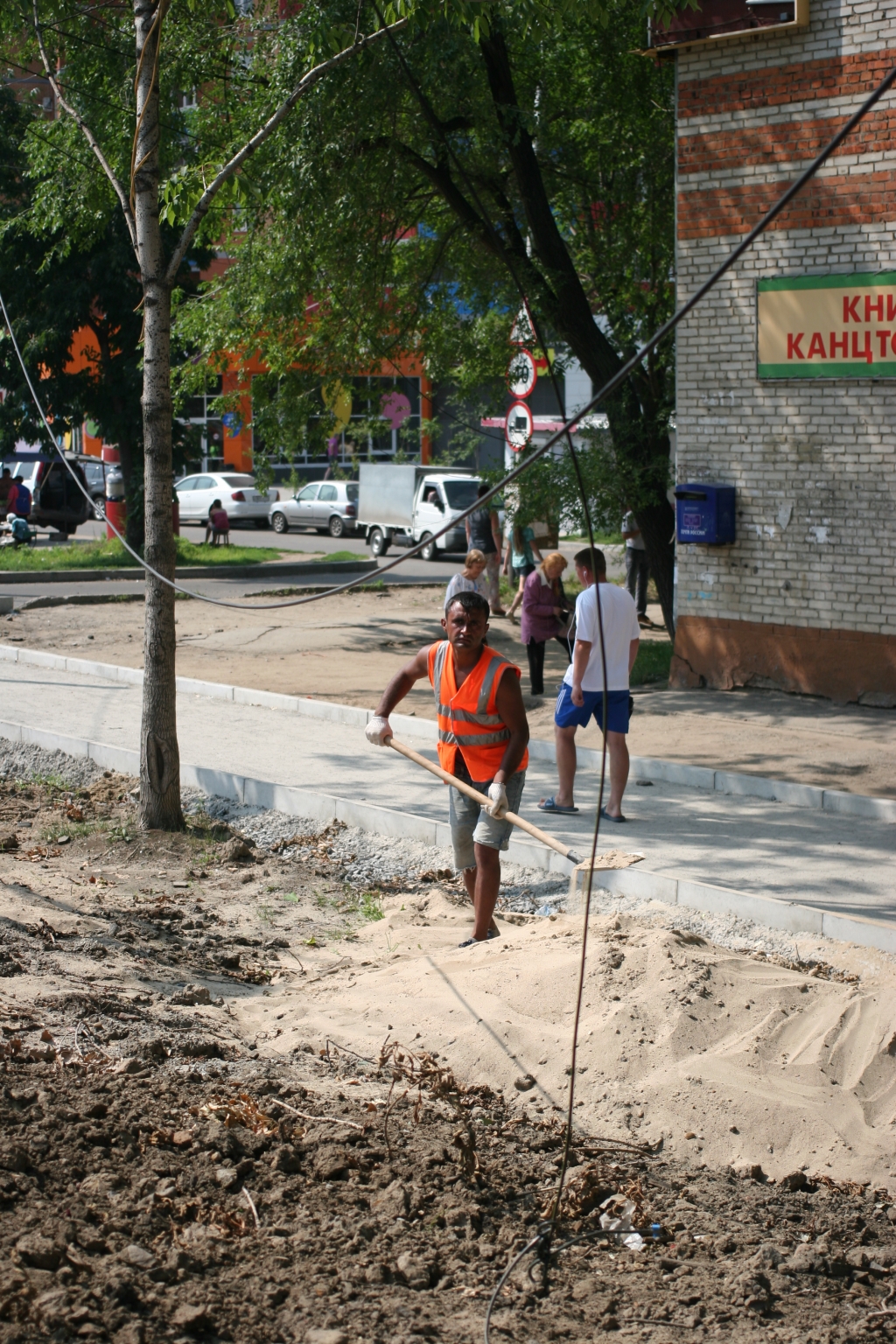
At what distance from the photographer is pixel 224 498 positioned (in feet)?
124

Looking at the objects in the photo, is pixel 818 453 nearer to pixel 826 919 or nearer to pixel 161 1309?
pixel 826 919

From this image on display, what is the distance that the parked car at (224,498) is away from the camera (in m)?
37.8

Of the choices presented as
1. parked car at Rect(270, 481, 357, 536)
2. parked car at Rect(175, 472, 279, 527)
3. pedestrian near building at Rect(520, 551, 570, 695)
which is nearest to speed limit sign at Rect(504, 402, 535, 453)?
pedestrian near building at Rect(520, 551, 570, 695)

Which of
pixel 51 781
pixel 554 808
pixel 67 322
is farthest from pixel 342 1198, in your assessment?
pixel 67 322

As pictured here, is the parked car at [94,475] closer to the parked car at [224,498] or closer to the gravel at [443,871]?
the parked car at [224,498]

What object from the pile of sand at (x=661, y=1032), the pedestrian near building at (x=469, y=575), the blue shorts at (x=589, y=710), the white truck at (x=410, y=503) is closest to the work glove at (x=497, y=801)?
the pile of sand at (x=661, y=1032)

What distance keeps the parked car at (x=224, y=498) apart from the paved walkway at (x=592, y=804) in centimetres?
2579

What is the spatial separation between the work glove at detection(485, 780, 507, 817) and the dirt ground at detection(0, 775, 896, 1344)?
0.66 metres

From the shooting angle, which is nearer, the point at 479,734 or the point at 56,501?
the point at 479,734

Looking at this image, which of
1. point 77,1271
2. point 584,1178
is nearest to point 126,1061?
point 77,1271

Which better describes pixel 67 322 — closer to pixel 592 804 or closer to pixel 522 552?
pixel 522 552

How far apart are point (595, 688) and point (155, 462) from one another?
3046 millimetres

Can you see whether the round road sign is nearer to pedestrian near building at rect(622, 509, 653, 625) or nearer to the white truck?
pedestrian near building at rect(622, 509, 653, 625)

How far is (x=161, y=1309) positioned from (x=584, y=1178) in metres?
1.36
